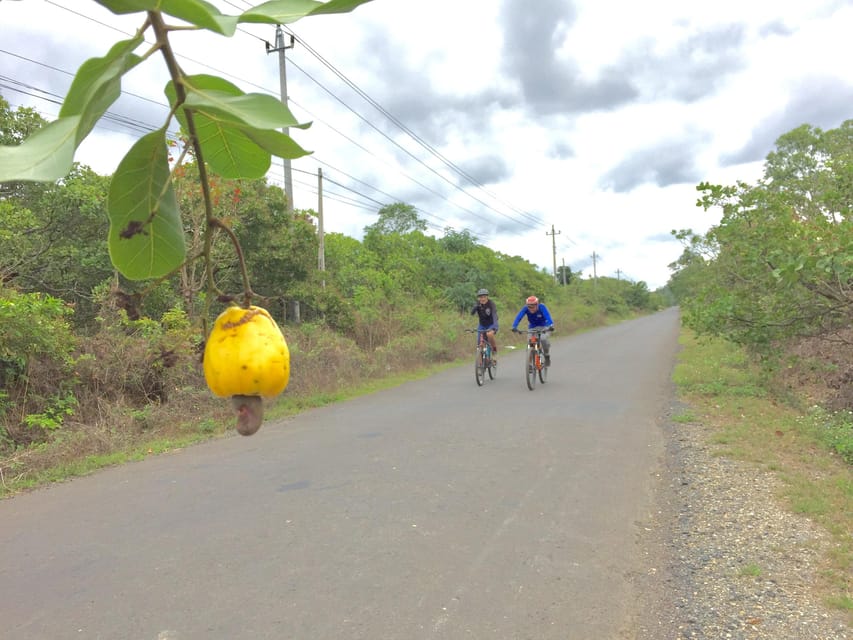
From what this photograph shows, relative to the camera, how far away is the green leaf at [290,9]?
1.59 ft

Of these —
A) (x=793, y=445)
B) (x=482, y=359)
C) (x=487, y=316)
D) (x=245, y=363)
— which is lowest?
(x=793, y=445)

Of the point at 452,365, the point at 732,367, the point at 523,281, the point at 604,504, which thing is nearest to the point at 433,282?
the point at 452,365

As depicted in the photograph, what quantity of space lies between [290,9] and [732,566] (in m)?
3.70

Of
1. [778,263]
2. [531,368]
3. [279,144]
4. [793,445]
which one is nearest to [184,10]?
[279,144]

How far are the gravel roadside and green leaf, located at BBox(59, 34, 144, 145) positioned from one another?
302 cm

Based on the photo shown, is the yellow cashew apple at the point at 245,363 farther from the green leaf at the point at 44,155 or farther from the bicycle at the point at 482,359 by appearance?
the bicycle at the point at 482,359

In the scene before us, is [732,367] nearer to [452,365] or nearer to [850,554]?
[452,365]

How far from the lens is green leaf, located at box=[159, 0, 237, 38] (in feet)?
1.42

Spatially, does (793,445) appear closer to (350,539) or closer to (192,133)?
(350,539)

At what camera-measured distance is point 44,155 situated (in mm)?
393

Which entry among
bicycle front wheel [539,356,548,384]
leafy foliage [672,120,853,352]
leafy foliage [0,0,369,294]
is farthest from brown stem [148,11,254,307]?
bicycle front wheel [539,356,548,384]

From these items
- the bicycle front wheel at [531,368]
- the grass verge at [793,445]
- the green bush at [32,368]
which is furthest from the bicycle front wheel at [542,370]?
the green bush at [32,368]

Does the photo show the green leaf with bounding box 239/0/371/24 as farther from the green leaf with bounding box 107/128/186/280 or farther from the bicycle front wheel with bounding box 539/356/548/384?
the bicycle front wheel with bounding box 539/356/548/384

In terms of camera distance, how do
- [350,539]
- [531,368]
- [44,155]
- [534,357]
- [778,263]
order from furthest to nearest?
[534,357]
[531,368]
[778,263]
[350,539]
[44,155]
